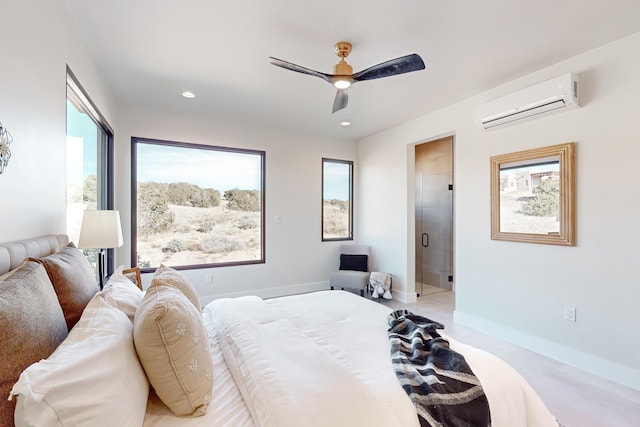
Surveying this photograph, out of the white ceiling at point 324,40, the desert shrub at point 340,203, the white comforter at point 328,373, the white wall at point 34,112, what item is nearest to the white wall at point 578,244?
the white ceiling at point 324,40

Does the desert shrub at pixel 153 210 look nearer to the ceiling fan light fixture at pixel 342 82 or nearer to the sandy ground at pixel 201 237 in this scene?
the sandy ground at pixel 201 237

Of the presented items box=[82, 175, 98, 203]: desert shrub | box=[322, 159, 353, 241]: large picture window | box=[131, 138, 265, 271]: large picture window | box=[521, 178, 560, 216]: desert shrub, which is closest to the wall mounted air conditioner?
box=[521, 178, 560, 216]: desert shrub

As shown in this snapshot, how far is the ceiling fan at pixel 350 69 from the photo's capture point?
211 centimetres

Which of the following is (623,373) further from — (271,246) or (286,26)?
(271,246)

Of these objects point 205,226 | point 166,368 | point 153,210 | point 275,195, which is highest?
point 275,195

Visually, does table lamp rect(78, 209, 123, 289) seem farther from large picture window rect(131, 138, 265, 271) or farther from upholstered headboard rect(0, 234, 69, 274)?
large picture window rect(131, 138, 265, 271)

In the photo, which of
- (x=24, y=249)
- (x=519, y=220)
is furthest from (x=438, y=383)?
(x=519, y=220)

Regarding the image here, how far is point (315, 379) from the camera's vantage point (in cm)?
112

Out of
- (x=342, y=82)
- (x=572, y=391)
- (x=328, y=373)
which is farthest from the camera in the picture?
(x=342, y=82)

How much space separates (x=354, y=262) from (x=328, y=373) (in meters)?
3.83

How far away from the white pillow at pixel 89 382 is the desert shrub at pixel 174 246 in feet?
10.5

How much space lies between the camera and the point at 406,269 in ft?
14.6

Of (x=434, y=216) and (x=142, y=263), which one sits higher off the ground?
(x=434, y=216)

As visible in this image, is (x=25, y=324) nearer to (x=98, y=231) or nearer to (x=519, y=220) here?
(x=98, y=231)
